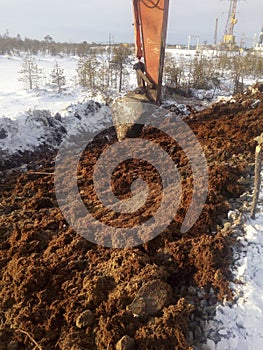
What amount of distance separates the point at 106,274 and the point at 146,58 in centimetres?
463

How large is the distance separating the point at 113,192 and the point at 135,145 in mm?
1882

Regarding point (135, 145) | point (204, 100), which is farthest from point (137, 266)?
point (204, 100)

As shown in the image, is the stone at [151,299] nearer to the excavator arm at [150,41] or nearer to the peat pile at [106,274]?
the peat pile at [106,274]

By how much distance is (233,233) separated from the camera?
3.70 m

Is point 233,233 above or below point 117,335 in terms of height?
above

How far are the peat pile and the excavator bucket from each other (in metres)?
1.89

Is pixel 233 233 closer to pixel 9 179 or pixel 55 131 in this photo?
pixel 9 179

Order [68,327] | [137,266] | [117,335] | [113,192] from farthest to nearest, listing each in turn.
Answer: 1. [113,192]
2. [137,266]
3. [68,327]
4. [117,335]

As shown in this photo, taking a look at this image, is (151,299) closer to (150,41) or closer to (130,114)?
(130,114)

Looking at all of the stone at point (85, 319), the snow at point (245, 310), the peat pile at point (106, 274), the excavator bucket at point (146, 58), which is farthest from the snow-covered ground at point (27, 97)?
the snow at point (245, 310)

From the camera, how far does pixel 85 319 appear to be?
2764 mm

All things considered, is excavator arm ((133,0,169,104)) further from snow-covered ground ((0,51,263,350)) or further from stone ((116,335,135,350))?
stone ((116,335,135,350))

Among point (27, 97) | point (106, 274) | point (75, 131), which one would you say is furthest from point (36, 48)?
point (106, 274)

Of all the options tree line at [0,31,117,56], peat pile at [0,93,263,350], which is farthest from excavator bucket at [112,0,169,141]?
tree line at [0,31,117,56]
